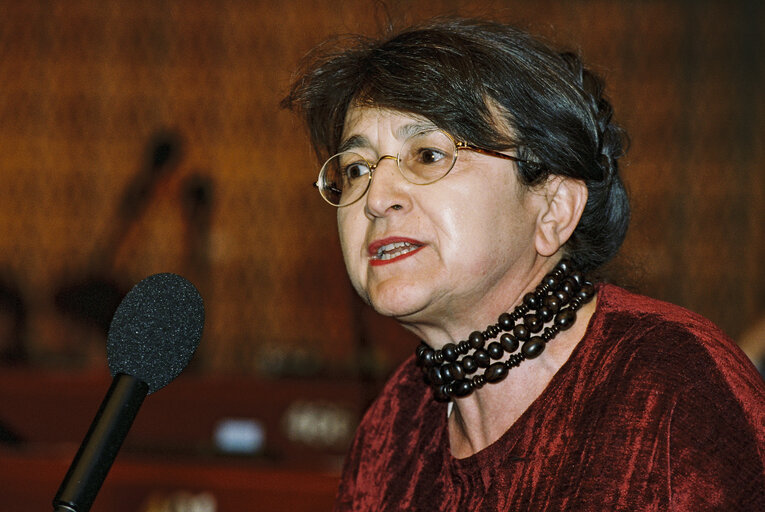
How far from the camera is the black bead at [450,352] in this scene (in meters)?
1.71

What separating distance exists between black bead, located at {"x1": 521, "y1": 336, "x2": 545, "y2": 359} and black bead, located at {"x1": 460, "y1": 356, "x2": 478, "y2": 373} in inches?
4.0

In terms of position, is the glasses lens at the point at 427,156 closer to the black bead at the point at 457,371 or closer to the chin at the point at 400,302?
the chin at the point at 400,302

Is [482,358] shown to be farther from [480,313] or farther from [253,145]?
[253,145]

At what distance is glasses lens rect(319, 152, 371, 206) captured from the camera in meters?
1.74

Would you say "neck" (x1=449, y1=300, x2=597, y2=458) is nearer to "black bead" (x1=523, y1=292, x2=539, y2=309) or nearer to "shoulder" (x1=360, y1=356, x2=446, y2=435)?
"black bead" (x1=523, y1=292, x2=539, y2=309)

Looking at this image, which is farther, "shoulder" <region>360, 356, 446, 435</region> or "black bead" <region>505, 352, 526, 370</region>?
"shoulder" <region>360, 356, 446, 435</region>

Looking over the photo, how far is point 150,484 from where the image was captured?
9.68 feet

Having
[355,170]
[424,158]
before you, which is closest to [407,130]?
[424,158]

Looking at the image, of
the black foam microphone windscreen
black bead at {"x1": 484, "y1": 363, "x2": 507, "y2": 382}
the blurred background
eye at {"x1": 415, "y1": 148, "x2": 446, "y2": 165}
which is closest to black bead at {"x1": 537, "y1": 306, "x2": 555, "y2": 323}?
black bead at {"x1": 484, "y1": 363, "x2": 507, "y2": 382}

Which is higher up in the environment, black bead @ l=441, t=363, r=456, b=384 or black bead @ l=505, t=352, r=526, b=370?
black bead @ l=505, t=352, r=526, b=370

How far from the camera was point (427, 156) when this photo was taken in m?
1.65

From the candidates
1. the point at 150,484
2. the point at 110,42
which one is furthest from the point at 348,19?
the point at 150,484

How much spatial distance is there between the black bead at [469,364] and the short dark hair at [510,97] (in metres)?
0.31

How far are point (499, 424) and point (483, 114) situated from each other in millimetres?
578
